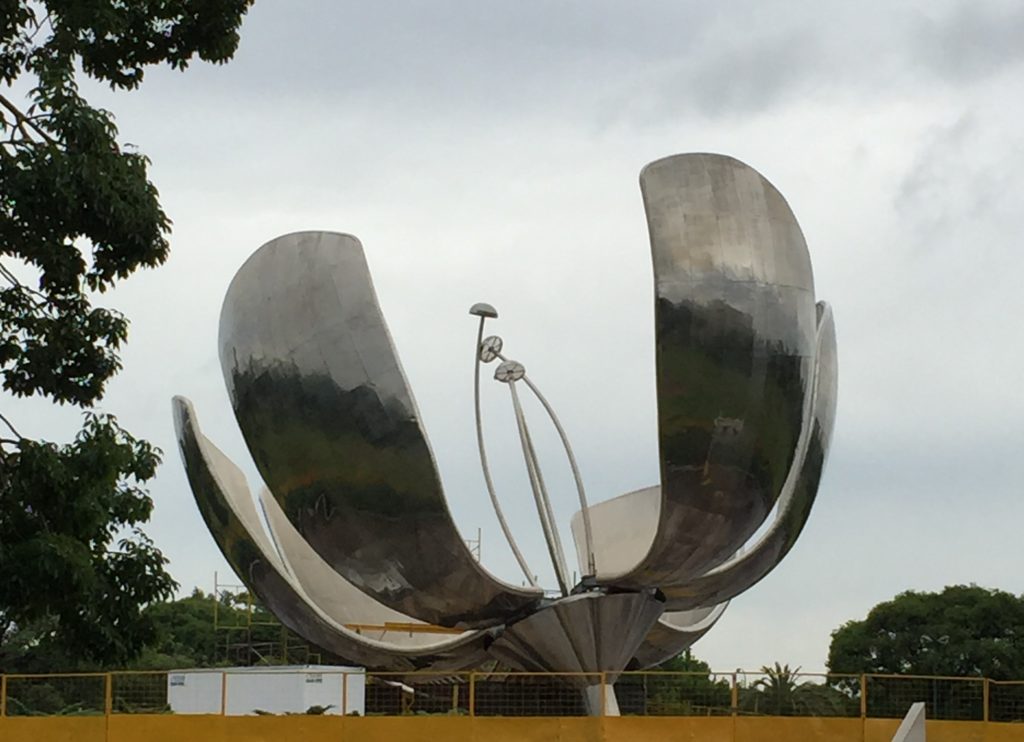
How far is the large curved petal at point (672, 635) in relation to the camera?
28219mm

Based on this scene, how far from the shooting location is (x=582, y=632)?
2409cm

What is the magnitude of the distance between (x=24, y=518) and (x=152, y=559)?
1520mm

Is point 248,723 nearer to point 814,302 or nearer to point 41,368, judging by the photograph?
point 41,368

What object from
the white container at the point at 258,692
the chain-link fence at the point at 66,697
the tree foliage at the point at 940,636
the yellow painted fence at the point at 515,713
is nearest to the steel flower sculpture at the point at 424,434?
the yellow painted fence at the point at 515,713

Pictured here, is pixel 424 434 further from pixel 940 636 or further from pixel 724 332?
pixel 940 636

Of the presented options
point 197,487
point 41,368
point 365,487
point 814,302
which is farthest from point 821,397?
point 41,368

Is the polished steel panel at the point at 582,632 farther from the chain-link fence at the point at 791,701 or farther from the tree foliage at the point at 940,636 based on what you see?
the tree foliage at the point at 940,636

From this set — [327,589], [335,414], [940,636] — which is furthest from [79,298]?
[940,636]

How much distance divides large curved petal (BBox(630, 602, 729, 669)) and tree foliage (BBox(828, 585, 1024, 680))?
101ft

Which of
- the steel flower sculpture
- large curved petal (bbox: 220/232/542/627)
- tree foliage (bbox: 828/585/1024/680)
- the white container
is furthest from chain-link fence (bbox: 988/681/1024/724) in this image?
tree foliage (bbox: 828/585/1024/680)

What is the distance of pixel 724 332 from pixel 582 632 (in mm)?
5648

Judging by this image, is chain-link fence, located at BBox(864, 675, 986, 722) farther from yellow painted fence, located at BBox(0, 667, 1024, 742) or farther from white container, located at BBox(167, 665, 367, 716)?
white container, located at BBox(167, 665, 367, 716)

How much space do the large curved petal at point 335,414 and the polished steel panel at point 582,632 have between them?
6.99 feet

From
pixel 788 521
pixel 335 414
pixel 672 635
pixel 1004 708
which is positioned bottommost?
pixel 1004 708
